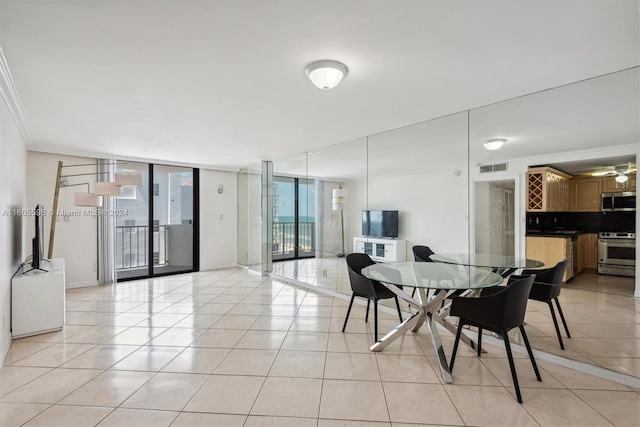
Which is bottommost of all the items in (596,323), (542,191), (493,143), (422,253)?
(596,323)

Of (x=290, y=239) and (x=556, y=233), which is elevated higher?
(x=556, y=233)

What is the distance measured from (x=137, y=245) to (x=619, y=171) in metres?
7.64

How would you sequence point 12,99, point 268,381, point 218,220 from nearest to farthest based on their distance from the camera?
point 268,381 < point 12,99 < point 218,220

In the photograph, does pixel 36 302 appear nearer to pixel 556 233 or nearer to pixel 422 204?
pixel 422 204

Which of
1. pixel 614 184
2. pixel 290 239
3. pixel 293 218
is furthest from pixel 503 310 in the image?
pixel 290 239

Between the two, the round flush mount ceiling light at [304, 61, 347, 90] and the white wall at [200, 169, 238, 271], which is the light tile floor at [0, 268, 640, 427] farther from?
the white wall at [200, 169, 238, 271]

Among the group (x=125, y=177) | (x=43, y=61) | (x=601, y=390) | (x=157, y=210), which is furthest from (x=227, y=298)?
(x=601, y=390)

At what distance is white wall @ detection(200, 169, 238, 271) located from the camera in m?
6.86

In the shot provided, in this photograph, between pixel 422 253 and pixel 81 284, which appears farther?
pixel 81 284

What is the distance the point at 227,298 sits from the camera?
4.68m

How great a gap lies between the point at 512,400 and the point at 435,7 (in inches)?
100

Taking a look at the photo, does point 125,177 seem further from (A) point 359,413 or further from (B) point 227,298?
(A) point 359,413

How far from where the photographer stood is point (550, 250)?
2814 mm

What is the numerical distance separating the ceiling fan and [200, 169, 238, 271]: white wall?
6509 millimetres
